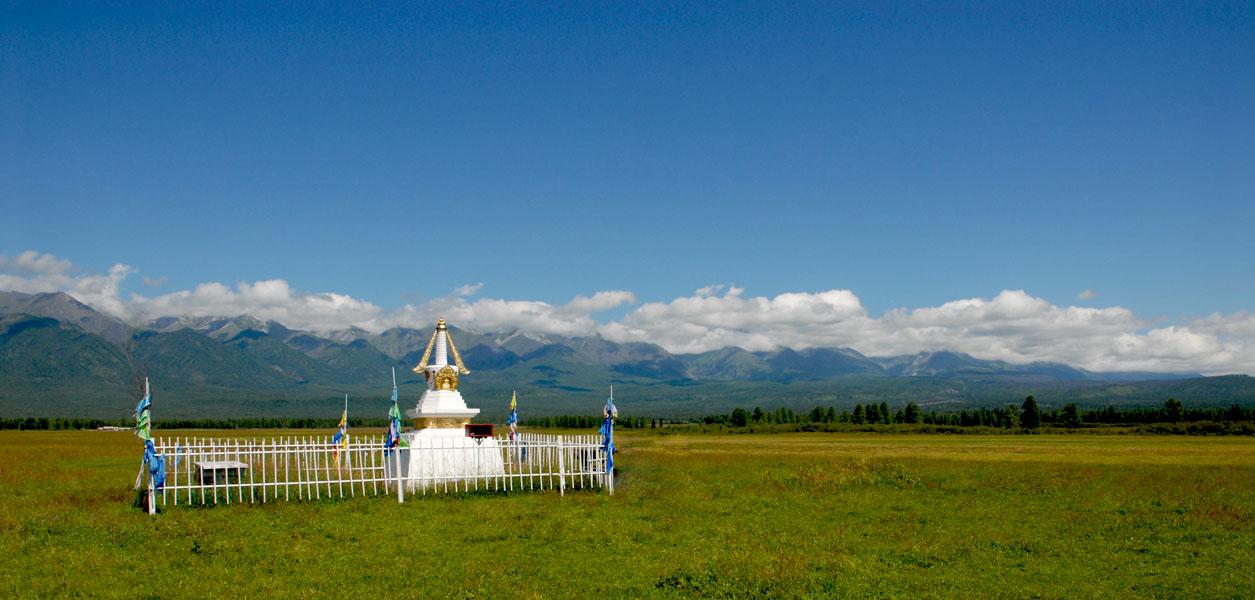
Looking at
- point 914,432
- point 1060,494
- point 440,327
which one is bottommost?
point 914,432

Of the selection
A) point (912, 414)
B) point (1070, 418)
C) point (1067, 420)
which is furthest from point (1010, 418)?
point (912, 414)

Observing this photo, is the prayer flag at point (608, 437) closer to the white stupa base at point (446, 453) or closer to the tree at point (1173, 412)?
the white stupa base at point (446, 453)

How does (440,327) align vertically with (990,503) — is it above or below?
above

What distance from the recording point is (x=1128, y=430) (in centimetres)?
8356

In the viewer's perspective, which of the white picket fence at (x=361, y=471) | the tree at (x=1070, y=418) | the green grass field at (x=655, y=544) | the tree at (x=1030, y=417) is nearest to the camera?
the green grass field at (x=655, y=544)

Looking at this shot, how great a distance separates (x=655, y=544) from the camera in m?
14.9

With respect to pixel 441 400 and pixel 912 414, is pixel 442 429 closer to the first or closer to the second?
pixel 441 400

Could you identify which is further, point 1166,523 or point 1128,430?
point 1128,430

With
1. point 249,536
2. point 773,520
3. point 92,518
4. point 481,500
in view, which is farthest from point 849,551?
point 92,518

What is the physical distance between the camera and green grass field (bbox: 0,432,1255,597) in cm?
1182

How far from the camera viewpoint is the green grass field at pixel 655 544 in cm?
1182

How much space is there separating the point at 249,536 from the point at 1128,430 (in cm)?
9097

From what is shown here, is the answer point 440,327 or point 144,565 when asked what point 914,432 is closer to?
point 440,327

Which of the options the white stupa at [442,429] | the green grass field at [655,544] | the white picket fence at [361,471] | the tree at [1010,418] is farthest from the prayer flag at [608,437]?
the tree at [1010,418]
